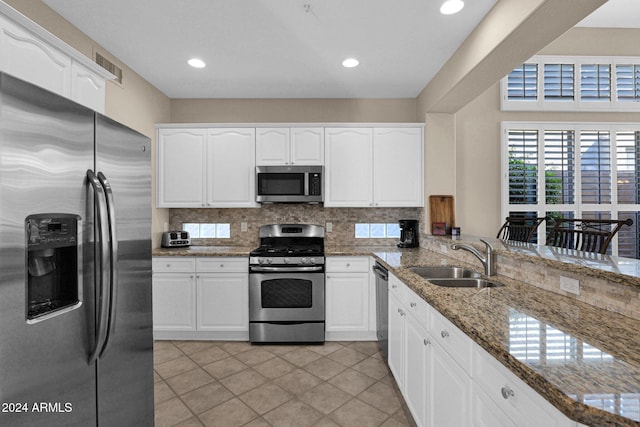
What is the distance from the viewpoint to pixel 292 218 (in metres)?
3.85

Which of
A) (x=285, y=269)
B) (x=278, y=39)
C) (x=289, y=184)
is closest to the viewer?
(x=278, y=39)

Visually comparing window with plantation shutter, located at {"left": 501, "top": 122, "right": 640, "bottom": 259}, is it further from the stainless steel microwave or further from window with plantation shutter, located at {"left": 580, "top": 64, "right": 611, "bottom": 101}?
the stainless steel microwave

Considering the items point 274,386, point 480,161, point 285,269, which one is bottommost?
point 274,386

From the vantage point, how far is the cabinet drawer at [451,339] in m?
1.19

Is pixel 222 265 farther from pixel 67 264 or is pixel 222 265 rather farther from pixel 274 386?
pixel 67 264

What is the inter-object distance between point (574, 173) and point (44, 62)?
17.3ft

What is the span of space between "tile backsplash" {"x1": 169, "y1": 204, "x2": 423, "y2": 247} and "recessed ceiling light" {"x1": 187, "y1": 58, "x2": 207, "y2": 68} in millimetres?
1607

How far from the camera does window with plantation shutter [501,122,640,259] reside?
4051 mm

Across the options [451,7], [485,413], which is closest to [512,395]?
[485,413]

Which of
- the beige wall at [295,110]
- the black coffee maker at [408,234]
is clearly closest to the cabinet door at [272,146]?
the beige wall at [295,110]

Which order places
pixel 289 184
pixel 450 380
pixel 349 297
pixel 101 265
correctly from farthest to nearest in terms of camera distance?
pixel 289 184, pixel 349 297, pixel 450 380, pixel 101 265

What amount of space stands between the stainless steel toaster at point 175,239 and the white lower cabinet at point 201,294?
0.35 meters

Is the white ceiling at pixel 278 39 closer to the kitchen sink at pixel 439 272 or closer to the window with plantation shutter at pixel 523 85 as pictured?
the window with plantation shutter at pixel 523 85

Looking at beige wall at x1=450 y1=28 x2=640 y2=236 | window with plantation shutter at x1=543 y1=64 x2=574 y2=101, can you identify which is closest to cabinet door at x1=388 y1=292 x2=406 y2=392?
beige wall at x1=450 y1=28 x2=640 y2=236
